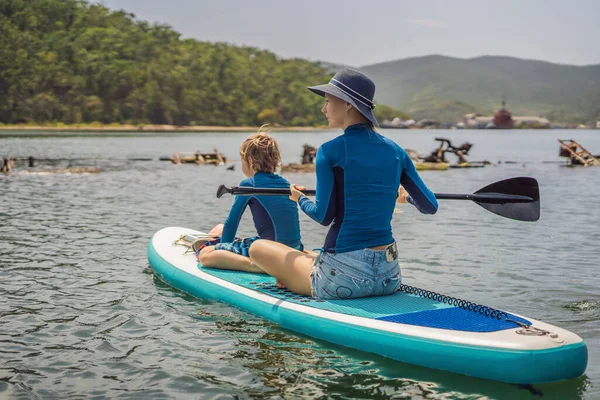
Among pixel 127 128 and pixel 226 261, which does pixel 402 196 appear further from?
pixel 127 128

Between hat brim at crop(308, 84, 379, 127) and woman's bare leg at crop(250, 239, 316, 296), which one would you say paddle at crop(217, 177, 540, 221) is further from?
hat brim at crop(308, 84, 379, 127)

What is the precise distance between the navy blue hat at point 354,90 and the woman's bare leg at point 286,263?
156 centimetres

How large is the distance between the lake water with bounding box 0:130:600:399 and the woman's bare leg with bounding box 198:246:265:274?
0.46 m

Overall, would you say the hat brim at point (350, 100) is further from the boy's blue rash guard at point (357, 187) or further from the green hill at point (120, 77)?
the green hill at point (120, 77)

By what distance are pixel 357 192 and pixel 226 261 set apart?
2664 millimetres

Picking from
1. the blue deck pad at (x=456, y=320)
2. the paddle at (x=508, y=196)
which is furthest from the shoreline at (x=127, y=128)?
the blue deck pad at (x=456, y=320)

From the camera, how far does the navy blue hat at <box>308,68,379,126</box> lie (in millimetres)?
5785

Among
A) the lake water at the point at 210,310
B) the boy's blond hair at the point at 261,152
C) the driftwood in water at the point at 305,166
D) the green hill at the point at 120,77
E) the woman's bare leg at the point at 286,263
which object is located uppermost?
the green hill at the point at 120,77


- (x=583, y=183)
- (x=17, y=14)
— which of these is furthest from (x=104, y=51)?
(x=583, y=183)

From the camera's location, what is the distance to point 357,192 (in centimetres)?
583

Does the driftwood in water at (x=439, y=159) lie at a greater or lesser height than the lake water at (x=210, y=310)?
greater

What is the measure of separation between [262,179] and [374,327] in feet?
7.04

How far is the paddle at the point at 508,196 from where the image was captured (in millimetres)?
6992

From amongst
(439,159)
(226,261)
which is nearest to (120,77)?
(439,159)
